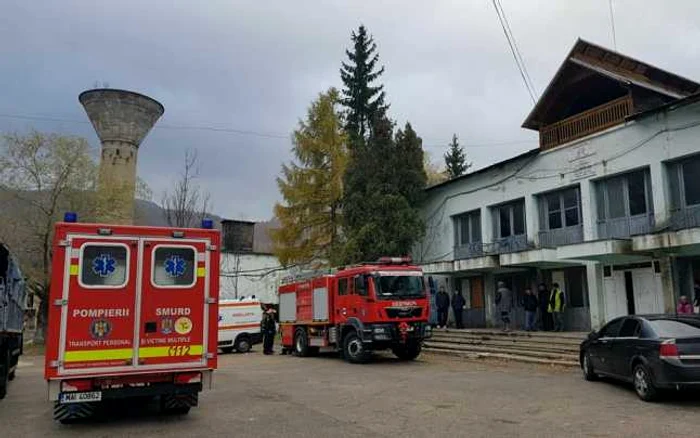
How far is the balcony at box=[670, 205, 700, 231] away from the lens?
17953mm

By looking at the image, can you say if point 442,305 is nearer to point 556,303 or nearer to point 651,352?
point 556,303

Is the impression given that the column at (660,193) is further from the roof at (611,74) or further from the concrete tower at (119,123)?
the concrete tower at (119,123)

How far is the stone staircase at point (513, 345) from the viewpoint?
57.0 feet

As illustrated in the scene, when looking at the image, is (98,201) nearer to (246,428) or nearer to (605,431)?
(246,428)

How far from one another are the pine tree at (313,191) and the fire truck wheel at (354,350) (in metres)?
14.3

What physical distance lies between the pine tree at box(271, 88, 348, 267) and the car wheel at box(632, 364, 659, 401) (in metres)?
23.2

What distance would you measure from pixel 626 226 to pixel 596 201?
5.75ft

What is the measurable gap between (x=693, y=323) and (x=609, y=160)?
466 inches

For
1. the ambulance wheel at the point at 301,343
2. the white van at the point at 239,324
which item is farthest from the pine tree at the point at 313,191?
the ambulance wheel at the point at 301,343

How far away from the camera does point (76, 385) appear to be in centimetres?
841

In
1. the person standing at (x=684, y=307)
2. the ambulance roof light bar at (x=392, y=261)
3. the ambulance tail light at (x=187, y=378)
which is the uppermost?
the ambulance roof light bar at (x=392, y=261)

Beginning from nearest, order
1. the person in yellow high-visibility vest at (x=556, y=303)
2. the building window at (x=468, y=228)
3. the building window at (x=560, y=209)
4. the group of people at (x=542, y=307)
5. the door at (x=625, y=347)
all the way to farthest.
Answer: the door at (x=625, y=347), the person in yellow high-visibility vest at (x=556, y=303), the group of people at (x=542, y=307), the building window at (x=560, y=209), the building window at (x=468, y=228)

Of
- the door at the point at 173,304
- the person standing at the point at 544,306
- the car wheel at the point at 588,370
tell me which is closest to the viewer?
the door at the point at 173,304

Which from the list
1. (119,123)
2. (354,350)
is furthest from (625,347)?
(119,123)
